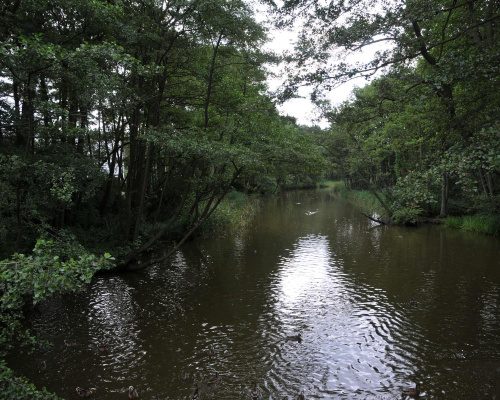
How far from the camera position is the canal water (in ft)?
18.4

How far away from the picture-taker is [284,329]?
7582 mm

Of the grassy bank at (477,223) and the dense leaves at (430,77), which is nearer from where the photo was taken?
the dense leaves at (430,77)

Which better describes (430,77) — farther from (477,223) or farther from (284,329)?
(477,223)

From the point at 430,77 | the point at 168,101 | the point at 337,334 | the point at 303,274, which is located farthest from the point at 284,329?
the point at 168,101

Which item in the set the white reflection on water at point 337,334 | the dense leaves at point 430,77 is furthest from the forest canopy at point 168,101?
the white reflection on water at point 337,334

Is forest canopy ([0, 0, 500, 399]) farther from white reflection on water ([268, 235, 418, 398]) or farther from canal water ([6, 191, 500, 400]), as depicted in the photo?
white reflection on water ([268, 235, 418, 398])

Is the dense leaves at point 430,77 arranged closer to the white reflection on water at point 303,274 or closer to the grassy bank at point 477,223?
the white reflection on water at point 303,274

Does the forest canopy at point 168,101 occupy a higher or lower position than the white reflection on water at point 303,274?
higher

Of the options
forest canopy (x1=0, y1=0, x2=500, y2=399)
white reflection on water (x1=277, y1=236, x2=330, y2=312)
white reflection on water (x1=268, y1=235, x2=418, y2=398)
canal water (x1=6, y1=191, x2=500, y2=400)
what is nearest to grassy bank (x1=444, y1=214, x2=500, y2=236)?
forest canopy (x1=0, y1=0, x2=500, y2=399)

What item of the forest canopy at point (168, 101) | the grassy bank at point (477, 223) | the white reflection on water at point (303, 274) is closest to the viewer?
the forest canopy at point (168, 101)

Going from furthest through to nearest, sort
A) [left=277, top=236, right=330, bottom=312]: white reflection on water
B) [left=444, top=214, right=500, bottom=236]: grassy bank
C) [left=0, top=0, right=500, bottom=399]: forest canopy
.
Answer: [left=444, top=214, right=500, bottom=236]: grassy bank < [left=277, top=236, right=330, bottom=312]: white reflection on water < [left=0, top=0, right=500, bottom=399]: forest canopy

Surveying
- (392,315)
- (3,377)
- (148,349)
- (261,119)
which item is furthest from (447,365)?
(261,119)

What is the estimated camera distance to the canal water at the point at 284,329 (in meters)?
5.62

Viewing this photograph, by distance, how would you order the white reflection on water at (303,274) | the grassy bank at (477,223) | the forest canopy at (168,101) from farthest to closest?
1. the grassy bank at (477,223)
2. the white reflection on water at (303,274)
3. the forest canopy at (168,101)
